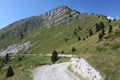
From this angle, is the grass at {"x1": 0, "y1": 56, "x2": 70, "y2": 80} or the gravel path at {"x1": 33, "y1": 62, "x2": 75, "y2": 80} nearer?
the gravel path at {"x1": 33, "y1": 62, "x2": 75, "y2": 80}

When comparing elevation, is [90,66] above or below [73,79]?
above

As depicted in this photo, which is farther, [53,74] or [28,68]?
[28,68]

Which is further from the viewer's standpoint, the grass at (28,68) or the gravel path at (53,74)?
the grass at (28,68)

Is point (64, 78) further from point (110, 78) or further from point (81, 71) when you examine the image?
point (110, 78)

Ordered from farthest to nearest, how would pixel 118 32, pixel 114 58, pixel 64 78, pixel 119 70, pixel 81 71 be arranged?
1. pixel 118 32
2. pixel 64 78
3. pixel 81 71
4. pixel 114 58
5. pixel 119 70

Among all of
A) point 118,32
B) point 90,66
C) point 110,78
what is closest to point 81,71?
point 90,66

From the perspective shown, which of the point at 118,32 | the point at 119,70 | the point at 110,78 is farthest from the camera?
the point at 118,32

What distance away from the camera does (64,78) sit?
33.3 m

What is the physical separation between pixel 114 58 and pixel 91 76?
4661 millimetres

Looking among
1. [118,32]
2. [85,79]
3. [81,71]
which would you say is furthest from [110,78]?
[118,32]

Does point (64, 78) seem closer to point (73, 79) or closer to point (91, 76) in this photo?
point (73, 79)

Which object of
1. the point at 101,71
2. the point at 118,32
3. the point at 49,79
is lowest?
the point at 49,79

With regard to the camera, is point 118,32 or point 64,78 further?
point 118,32

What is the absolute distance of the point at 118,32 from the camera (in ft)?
376
